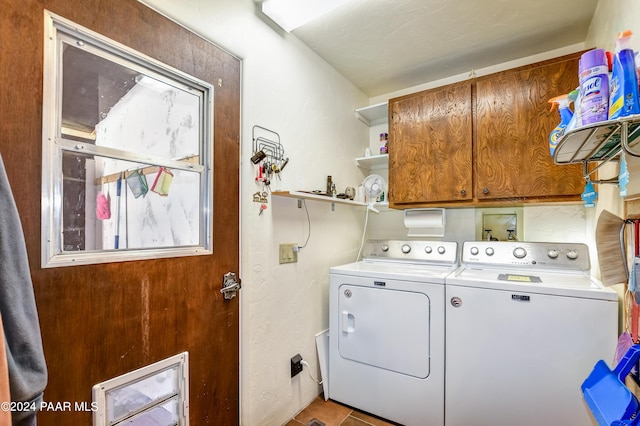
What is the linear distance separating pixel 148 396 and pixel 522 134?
2.40 meters

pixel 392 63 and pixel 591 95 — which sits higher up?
pixel 392 63

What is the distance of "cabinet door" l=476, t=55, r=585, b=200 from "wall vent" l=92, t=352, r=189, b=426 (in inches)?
78.8

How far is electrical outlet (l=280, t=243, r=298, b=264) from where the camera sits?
181cm

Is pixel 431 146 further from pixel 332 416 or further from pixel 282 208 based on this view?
pixel 332 416

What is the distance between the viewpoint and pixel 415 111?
222 centimetres

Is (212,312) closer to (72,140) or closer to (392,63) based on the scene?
(72,140)

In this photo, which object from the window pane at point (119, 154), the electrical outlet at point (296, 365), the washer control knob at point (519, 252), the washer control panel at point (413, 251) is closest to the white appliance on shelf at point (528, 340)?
the washer control knob at point (519, 252)

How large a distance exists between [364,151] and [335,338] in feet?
5.38

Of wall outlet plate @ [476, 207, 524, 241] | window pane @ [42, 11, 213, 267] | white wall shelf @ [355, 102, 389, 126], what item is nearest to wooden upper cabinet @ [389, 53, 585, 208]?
white wall shelf @ [355, 102, 389, 126]

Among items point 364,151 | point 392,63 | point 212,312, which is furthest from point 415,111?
point 212,312

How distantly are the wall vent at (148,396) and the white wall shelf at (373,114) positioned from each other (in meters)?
2.21

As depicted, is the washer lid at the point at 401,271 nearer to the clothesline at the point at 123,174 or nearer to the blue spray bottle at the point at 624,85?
the blue spray bottle at the point at 624,85

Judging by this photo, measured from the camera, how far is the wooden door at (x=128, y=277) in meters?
0.90

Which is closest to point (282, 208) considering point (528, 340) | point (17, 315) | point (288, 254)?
point (288, 254)
